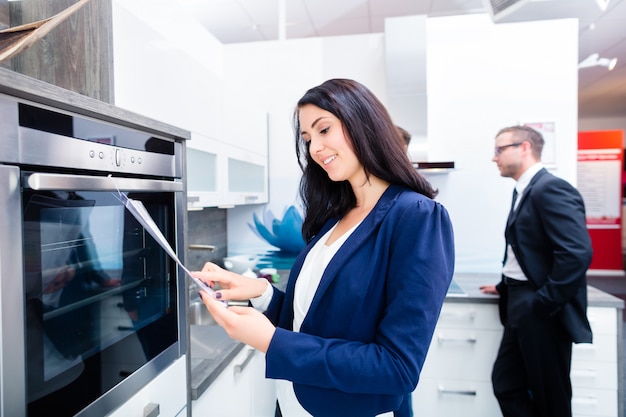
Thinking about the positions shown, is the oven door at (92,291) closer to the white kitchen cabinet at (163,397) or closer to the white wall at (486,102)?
the white kitchen cabinet at (163,397)

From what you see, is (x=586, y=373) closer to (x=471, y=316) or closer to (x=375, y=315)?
(x=471, y=316)

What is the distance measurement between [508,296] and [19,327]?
1916 millimetres

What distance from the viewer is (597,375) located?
195 centimetres

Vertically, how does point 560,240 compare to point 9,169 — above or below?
below

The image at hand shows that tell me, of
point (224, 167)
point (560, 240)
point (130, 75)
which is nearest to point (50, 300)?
point (130, 75)

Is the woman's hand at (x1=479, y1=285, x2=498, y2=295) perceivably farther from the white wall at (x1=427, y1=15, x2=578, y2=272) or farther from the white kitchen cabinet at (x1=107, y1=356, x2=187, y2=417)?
the white kitchen cabinet at (x1=107, y1=356, x2=187, y2=417)

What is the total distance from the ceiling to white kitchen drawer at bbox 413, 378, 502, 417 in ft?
7.87

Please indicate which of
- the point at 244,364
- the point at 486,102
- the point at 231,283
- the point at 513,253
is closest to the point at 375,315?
the point at 231,283

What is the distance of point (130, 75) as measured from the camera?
1.16 meters

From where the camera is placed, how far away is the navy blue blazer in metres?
0.72

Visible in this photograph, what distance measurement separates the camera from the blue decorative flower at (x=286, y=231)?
268 centimetres

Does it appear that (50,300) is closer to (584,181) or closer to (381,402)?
(381,402)

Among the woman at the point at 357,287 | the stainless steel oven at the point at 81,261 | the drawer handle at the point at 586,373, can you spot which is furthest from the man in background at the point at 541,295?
the stainless steel oven at the point at 81,261

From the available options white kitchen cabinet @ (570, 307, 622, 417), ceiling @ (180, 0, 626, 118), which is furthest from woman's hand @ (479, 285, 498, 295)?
ceiling @ (180, 0, 626, 118)
